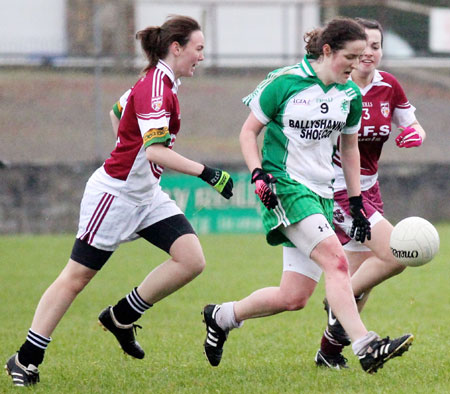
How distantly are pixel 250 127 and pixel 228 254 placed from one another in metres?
7.41

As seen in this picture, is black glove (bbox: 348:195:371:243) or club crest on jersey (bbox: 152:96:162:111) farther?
black glove (bbox: 348:195:371:243)

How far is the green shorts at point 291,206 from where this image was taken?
5.20 metres

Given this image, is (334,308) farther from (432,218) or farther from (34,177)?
(432,218)

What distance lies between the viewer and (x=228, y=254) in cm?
1262

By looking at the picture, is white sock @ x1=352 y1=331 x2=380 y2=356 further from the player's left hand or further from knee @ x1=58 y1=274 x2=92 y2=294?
knee @ x1=58 y1=274 x2=92 y2=294

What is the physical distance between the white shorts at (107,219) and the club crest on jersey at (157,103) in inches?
25.1

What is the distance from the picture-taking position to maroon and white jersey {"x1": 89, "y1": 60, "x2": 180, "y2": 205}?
527 centimetres

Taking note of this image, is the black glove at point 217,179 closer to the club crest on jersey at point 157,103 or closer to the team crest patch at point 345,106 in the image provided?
the club crest on jersey at point 157,103

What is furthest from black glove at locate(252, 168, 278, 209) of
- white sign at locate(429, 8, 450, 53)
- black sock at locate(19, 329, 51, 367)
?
white sign at locate(429, 8, 450, 53)

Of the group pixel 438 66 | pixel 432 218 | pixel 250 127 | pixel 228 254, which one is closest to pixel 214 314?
pixel 250 127

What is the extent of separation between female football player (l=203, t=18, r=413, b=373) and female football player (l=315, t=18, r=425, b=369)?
39 centimetres

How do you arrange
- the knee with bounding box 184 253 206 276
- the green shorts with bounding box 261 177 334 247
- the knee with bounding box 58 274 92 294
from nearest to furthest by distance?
the green shorts with bounding box 261 177 334 247 → the knee with bounding box 58 274 92 294 → the knee with bounding box 184 253 206 276

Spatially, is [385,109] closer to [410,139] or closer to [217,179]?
[410,139]

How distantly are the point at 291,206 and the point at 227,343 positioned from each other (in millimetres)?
1965
